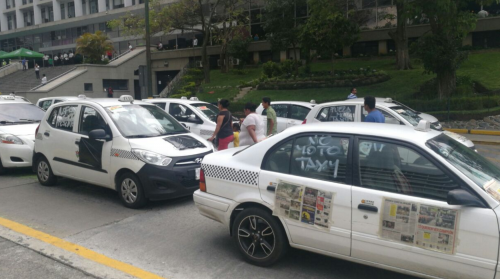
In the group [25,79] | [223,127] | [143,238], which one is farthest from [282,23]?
[143,238]

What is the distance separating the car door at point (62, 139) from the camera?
769cm

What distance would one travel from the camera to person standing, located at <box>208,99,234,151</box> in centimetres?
848

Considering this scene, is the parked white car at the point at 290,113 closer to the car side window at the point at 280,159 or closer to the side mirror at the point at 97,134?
the side mirror at the point at 97,134

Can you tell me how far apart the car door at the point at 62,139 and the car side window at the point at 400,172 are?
540 cm

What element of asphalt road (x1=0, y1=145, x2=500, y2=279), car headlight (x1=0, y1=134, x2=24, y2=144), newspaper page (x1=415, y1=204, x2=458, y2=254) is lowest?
asphalt road (x1=0, y1=145, x2=500, y2=279)

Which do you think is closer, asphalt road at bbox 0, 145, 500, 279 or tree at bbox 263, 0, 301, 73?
asphalt road at bbox 0, 145, 500, 279

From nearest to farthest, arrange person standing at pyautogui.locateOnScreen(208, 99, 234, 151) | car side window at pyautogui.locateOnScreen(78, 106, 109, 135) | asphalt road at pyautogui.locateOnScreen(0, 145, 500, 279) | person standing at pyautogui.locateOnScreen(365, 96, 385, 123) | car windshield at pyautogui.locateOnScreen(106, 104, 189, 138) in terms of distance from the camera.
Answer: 1. asphalt road at pyautogui.locateOnScreen(0, 145, 500, 279)
2. person standing at pyautogui.locateOnScreen(365, 96, 385, 123)
3. car windshield at pyautogui.locateOnScreen(106, 104, 189, 138)
4. car side window at pyautogui.locateOnScreen(78, 106, 109, 135)
5. person standing at pyautogui.locateOnScreen(208, 99, 234, 151)

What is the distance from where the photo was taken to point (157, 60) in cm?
4166

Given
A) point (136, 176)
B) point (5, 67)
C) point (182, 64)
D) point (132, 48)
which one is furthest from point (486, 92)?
point (5, 67)

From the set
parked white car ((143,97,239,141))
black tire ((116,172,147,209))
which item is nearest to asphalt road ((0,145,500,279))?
black tire ((116,172,147,209))

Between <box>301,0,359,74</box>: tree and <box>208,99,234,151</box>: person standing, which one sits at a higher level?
<box>301,0,359,74</box>: tree

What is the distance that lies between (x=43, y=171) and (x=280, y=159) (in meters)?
5.81

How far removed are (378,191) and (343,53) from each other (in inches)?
1208

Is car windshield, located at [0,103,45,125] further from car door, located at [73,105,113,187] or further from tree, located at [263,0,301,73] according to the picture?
tree, located at [263,0,301,73]
